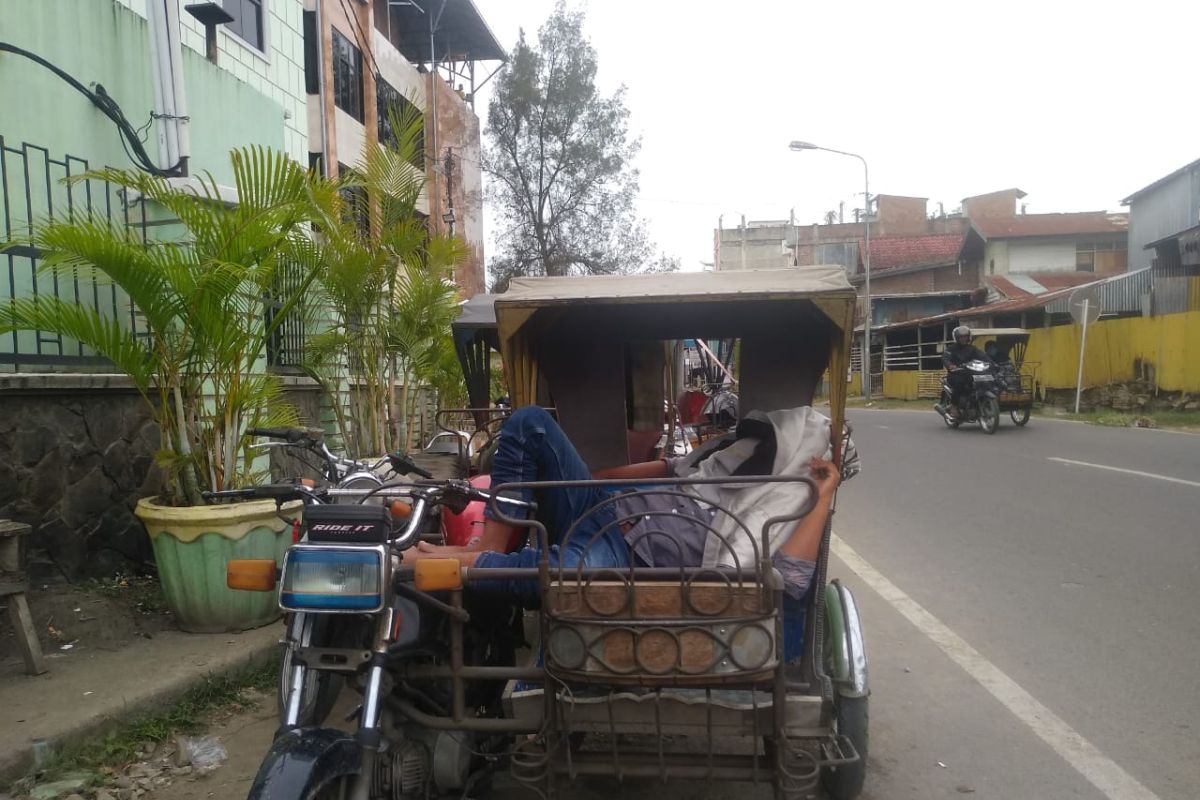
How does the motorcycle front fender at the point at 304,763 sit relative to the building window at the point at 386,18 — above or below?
below

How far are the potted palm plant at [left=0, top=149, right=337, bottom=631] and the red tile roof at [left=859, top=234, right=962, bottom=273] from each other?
43412 millimetres

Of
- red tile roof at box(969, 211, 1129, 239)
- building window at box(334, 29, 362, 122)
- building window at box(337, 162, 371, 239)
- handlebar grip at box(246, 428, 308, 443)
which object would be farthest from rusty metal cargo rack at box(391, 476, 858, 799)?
red tile roof at box(969, 211, 1129, 239)

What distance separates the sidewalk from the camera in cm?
331

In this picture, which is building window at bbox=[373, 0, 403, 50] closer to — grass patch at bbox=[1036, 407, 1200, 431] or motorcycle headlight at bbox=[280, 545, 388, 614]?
grass patch at bbox=[1036, 407, 1200, 431]

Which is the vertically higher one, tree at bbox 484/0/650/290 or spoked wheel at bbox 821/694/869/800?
tree at bbox 484/0/650/290

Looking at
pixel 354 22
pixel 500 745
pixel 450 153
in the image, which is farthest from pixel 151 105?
pixel 450 153

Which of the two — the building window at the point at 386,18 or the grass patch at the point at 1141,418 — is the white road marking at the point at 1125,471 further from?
the building window at the point at 386,18

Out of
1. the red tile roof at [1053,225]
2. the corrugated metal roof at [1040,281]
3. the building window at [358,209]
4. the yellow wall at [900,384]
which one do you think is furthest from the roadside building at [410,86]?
the red tile roof at [1053,225]

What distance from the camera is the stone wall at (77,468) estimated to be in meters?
4.63

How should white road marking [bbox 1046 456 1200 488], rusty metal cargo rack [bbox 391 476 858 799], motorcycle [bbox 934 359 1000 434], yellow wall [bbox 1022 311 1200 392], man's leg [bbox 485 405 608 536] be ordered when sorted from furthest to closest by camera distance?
yellow wall [bbox 1022 311 1200 392] < motorcycle [bbox 934 359 1000 434] < white road marking [bbox 1046 456 1200 488] < man's leg [bbox 485 405 608 536] < rusty metal cargo rack [bbox 391 476 858 799]

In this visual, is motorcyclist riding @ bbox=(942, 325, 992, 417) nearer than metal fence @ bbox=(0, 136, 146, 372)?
No

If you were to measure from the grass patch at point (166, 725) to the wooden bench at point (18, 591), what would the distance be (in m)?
0.67

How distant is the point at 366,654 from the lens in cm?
237

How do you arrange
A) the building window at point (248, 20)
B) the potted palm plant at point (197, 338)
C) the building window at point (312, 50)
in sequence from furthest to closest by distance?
1. the building window at point (312, 50)
2. the building window at point (248, 20)
3. the potted palm plant at point (197, 338)
